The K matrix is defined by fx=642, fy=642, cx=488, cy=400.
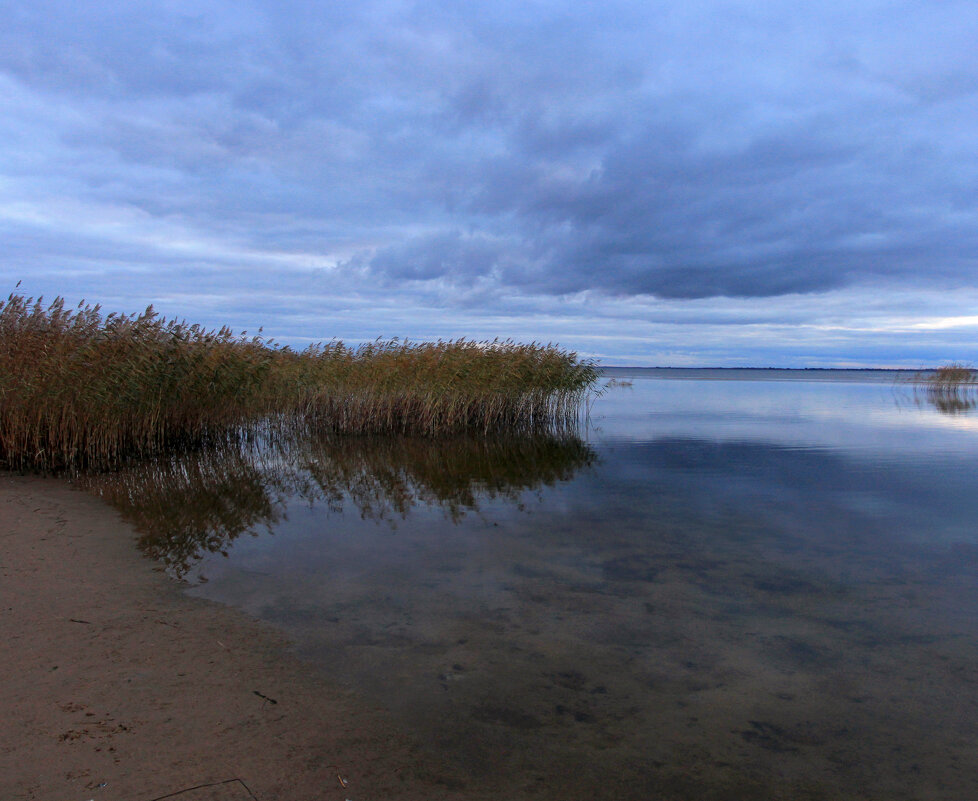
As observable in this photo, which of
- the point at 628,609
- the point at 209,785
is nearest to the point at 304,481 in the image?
the point at 628,609

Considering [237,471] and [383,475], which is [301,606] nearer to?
[383,475]

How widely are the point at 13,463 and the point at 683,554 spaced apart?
11813mm

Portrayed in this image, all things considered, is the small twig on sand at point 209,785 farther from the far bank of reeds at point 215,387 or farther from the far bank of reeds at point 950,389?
the far bank of reeds at point 950,389

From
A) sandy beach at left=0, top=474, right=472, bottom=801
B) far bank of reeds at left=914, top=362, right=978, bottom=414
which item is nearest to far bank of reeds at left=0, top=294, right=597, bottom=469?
sandy beach at left=0, top=474, right=472, bottom=801

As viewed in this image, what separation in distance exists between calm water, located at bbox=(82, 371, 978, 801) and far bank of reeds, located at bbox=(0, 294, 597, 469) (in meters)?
1.77

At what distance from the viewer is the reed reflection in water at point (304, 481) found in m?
8.29

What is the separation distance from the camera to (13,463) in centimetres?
1173

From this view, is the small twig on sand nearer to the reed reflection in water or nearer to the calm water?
the calm water

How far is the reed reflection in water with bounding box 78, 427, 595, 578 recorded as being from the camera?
27.2 feet

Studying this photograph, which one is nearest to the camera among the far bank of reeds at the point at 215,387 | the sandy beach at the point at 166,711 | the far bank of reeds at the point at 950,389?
the sandy beach at the point at 166,711

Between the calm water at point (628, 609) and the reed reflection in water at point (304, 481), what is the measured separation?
3.6 inches

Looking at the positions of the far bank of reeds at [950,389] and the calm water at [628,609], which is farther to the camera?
the far bank of reeds at [950,389]

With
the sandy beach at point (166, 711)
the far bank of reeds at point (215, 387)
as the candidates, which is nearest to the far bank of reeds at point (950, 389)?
the far bank of reeds at point (215, 387)

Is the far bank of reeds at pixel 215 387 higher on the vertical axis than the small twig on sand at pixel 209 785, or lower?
higher
